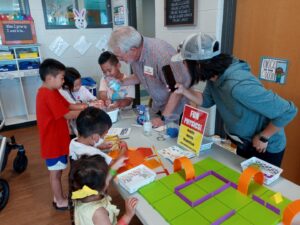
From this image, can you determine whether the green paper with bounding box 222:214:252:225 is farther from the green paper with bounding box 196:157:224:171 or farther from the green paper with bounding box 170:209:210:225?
the green paper with bounding box 196:157:224:171

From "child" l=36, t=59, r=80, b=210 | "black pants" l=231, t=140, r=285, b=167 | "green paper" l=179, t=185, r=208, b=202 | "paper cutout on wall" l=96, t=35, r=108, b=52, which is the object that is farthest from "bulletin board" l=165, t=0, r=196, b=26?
"paper cutout on wall" l=96, t=35, r=108, b=52

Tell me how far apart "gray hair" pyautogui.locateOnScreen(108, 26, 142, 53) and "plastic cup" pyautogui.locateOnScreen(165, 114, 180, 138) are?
572 mm

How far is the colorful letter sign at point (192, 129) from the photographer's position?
1221 millimetres

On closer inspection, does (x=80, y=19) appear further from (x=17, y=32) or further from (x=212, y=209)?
(x=212, y=209)

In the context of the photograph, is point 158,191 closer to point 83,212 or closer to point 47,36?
point 83,212

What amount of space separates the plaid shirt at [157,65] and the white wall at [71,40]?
2.45 meters

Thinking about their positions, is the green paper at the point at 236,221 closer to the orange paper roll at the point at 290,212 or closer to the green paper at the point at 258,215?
the green paper at the point at 258,215

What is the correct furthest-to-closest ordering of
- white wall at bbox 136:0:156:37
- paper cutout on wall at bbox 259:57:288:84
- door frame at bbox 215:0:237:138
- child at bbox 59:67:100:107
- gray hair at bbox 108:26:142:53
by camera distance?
white wall at bbox 136:0:156:37, child at bbox 59:67:100:107, door frame at bbox 215:0:237:138, paper cutout on wall at bbox 259:57:288:84, gray hair at bbox 108:26:142:53

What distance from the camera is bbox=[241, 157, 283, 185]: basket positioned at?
104cm

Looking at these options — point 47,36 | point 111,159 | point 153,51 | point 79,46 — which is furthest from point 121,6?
point 111,159

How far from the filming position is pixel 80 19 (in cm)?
380

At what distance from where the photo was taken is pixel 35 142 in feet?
10.6

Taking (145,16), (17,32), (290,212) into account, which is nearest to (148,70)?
(290,212)

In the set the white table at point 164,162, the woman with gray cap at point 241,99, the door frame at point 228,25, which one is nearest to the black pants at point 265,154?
the woman with gray cap at point 241,99
